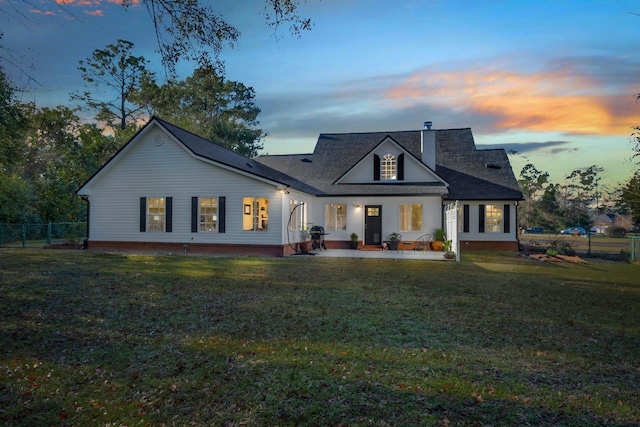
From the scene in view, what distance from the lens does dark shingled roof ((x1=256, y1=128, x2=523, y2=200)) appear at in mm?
22186

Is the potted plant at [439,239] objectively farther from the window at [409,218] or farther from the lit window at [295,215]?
the lit window at [295,215]

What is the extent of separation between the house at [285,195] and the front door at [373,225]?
0.18 ft

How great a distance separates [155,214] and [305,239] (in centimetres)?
736

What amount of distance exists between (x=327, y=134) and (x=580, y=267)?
18.0 meters

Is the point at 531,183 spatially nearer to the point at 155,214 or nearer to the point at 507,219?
the point at 507,219

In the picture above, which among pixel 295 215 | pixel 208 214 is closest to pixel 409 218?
pixel 295 215

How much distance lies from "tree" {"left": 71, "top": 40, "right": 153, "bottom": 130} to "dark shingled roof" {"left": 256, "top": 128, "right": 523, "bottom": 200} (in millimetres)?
16437

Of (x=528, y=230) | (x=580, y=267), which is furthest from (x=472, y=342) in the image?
(x=528, y=230)

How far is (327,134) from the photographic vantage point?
28.5 m

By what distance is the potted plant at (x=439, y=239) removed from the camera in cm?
2070

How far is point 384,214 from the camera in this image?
21609mm

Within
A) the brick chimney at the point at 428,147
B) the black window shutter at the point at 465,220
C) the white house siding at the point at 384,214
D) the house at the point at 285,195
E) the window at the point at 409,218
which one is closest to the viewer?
the house at the point at 285,195

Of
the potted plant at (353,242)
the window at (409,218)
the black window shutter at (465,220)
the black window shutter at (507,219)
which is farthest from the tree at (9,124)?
the black window shutter at (507,219)

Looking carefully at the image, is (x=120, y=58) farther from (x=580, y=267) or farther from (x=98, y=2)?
(x=580, y=267)
